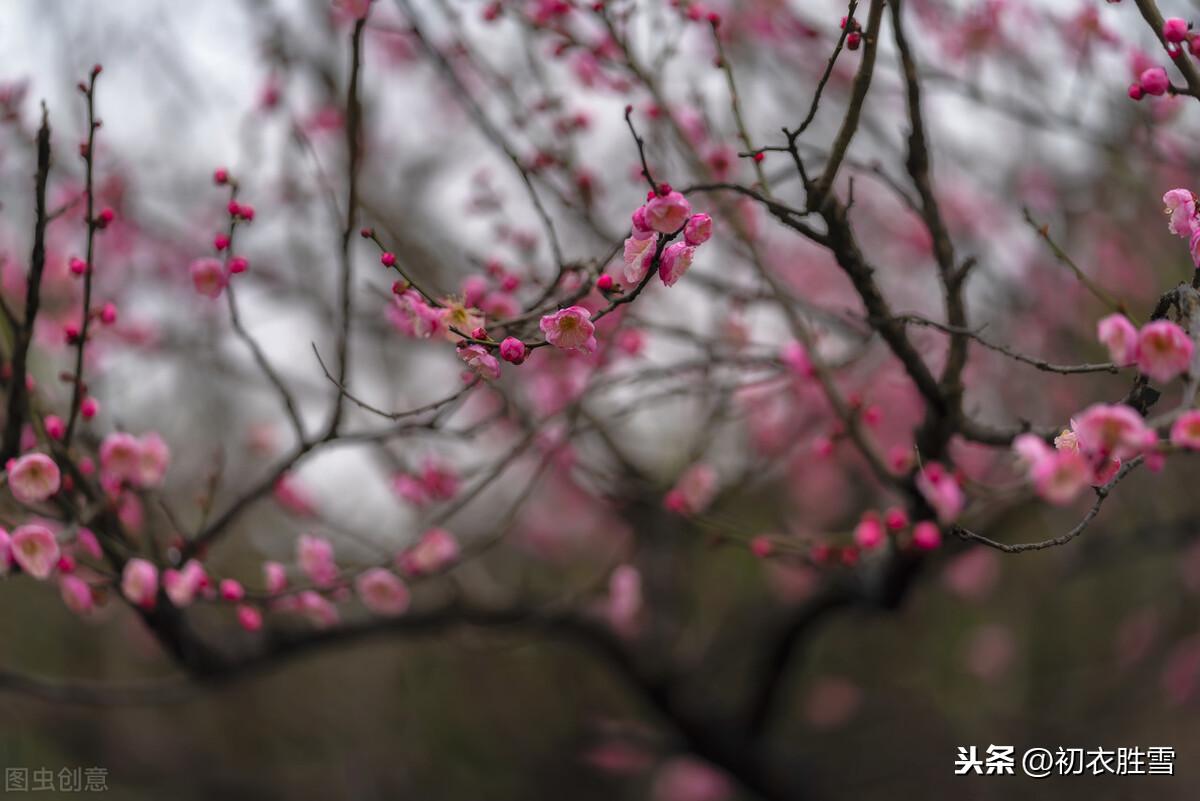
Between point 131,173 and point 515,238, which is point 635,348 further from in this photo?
point 131,173

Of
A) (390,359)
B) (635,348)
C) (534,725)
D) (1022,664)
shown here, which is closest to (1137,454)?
(635,348)

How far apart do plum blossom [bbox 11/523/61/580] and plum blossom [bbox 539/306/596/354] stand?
4.18 feet

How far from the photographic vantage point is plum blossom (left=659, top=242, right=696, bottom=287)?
5.05 feet

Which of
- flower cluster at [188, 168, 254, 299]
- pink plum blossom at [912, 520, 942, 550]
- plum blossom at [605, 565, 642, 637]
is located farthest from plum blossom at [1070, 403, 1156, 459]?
plum blossom at [605, 565, 642, 637]

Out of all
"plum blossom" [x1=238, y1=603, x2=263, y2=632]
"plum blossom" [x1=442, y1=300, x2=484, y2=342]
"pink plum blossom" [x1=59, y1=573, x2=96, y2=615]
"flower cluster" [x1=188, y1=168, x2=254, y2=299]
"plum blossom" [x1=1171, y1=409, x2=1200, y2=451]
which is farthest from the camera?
"plum blossom" [x1=238, y1=603, x2=263, y2=632]

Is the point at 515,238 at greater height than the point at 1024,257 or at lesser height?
lesser

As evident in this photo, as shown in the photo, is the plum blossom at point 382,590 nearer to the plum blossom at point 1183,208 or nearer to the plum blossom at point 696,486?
the plum blossom at point 696,486

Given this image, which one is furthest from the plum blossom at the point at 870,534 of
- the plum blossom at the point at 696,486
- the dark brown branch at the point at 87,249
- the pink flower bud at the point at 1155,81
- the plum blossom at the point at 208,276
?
the dark brown branch at the point at 87,249

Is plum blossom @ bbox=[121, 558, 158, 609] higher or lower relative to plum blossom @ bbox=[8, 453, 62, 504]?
lower

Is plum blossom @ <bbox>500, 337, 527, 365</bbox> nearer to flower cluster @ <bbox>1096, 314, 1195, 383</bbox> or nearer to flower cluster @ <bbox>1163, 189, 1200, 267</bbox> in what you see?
flower cluster @ <bbox>1096, 314, 1195, 383</bbox>

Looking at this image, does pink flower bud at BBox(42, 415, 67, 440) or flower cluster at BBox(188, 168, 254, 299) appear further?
pink flower bud at BBox(42, 415, 67, 440)

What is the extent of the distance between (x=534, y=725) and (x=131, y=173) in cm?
506

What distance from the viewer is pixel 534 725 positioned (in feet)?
25.0

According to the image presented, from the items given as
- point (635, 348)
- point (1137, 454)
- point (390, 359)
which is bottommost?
point (1137, 454)
